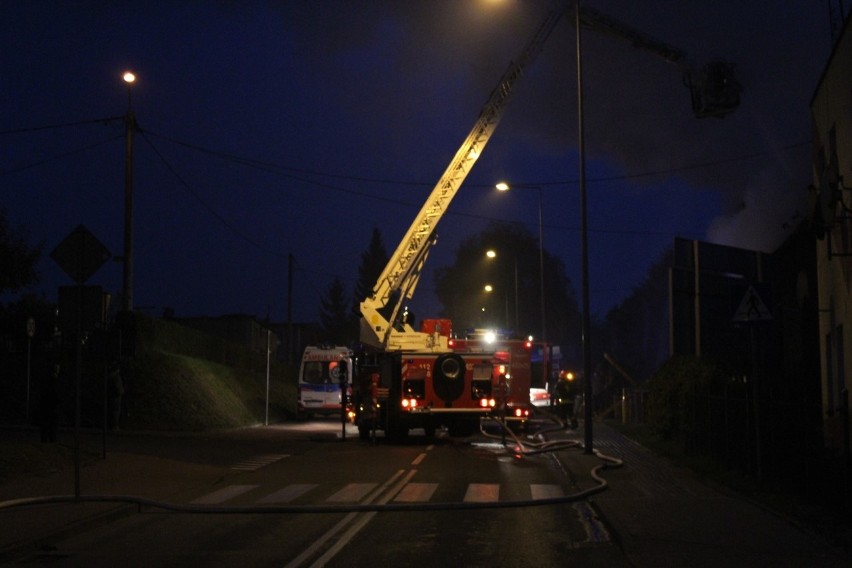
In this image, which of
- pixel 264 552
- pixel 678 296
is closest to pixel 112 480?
pixel 264 552

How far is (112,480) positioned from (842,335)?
12843mm

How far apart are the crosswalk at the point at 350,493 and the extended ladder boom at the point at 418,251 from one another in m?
10.8

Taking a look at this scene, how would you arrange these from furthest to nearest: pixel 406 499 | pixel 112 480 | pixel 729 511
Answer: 1. pixel 112 480
2. pixel 406 499
3. pixel 729 511

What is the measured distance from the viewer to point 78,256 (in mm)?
13375

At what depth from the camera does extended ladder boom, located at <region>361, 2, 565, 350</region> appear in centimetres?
2722

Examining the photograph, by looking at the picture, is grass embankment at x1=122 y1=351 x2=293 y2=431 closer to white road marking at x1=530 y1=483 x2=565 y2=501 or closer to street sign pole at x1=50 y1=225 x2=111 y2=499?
white road marking at x1=530 y1=483 x2=565 y2=501

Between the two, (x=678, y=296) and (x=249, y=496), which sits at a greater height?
(x=678, y=296)

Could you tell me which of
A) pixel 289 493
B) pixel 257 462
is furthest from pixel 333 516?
pixel 257 462

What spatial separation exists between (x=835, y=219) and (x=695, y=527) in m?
6.07

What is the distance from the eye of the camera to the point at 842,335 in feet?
60.6

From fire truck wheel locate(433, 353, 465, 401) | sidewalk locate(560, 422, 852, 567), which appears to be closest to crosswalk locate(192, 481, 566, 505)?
sidewalk locate(560, 422, 852, 567)

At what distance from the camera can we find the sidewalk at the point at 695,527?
9.27 m

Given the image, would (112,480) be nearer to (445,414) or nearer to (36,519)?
(36,519)

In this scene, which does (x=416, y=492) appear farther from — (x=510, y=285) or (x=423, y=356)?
(x=510, y=285)
